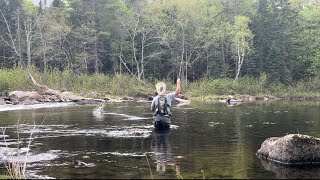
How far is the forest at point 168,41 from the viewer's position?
66.4 m

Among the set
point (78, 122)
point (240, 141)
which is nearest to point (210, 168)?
point (240, 141)

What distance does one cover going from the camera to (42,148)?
51.1 ft

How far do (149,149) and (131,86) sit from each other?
41.3 m

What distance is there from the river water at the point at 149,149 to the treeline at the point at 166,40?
139ft

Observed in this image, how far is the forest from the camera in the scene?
66.4 metres

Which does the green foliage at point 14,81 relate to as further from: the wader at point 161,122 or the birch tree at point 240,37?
the birch tree at point 240,37

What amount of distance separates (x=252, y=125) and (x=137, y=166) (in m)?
12.8

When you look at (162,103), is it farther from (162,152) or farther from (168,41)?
(168,41)

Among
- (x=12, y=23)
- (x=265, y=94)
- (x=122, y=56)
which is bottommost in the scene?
(x=265, y=94)

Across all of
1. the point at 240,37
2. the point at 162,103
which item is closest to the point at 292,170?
the point at 162,103

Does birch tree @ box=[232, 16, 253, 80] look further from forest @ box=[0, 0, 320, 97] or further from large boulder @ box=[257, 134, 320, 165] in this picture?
large boulder @ box=[257, 134, 320, 165]

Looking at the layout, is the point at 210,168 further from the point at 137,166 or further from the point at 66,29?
the point at 66,29

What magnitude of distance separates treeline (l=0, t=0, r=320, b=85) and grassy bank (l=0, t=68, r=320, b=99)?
119 inches

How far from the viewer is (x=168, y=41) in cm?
6844
